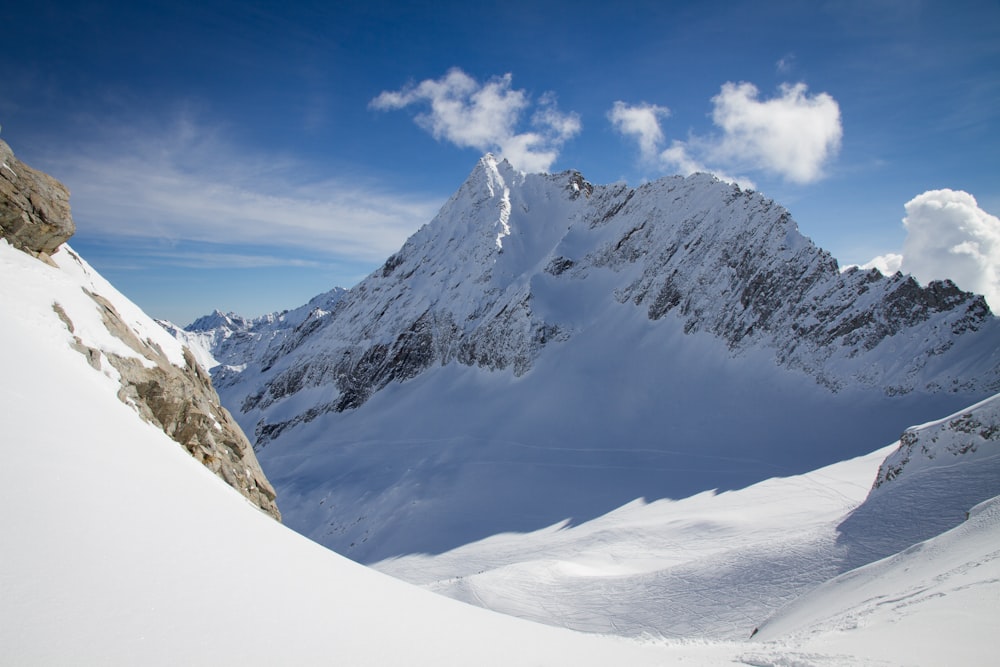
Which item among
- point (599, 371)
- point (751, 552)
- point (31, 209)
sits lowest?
point (751, 552)

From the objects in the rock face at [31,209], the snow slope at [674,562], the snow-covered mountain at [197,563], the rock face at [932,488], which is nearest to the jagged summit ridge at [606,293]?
the snow slope at [674,562]

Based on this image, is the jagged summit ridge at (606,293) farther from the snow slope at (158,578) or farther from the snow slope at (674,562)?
the snow slope at (158,578)

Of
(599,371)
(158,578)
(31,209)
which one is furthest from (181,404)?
(599,371)

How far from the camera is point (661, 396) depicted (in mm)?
49531

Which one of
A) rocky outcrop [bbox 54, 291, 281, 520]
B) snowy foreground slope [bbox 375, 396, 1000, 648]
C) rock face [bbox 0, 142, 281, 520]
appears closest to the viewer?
rock face [bbox 0, 142, 281, 520]

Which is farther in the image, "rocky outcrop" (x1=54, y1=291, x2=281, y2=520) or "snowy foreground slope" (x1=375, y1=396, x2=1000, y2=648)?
"snowy foreground slope" (x1=375, y1=396, x2=1000, y2=648)

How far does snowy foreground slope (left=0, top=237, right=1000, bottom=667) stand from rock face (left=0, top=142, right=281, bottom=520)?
3.53 ft

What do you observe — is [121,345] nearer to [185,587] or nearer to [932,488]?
[185,587]

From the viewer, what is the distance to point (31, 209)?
36.2ft

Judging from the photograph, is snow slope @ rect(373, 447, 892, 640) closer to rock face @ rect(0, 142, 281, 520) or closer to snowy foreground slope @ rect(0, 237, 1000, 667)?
snowy foreground slope @ rect(0, 237, 1000, 667)

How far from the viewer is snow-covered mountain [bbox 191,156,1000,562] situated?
37.2 metres

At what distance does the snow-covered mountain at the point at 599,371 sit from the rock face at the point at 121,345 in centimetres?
2344

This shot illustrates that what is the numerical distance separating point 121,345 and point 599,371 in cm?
5113

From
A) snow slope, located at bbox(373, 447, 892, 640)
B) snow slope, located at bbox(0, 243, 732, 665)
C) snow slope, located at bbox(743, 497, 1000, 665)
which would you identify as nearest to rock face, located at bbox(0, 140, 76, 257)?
snow slope, located at bbox(0, 243, 732, 665)
